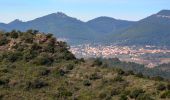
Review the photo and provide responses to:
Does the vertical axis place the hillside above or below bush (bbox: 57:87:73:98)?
above

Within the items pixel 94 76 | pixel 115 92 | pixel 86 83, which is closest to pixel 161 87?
pixel 115 92

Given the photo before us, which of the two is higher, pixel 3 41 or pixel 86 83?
pixel 3 41

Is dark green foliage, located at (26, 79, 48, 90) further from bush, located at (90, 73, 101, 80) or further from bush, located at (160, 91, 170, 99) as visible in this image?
bush, located at (160, 91, 170, 99)

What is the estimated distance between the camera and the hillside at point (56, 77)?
5175cm

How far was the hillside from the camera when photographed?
51.8 m

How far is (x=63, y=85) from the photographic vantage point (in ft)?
184

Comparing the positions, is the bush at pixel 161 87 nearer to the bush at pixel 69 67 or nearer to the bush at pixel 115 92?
the bush at pixel 115 92

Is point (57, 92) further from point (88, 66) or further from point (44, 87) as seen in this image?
point (88, 66)

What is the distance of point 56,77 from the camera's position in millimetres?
60250

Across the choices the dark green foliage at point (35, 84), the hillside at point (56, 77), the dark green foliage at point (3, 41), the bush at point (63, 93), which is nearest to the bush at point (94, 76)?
the hillside at point (56, 77)

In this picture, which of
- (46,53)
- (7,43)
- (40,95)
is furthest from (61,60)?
(40,95)

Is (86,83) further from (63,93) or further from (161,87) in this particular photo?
(161,87)

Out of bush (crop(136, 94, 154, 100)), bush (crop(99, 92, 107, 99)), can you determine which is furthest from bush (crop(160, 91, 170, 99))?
bush (crop(99, 92, 107, 99))

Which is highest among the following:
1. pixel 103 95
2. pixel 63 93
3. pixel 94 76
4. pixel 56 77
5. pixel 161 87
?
pixel 94 76
